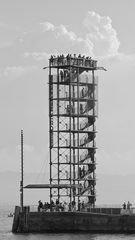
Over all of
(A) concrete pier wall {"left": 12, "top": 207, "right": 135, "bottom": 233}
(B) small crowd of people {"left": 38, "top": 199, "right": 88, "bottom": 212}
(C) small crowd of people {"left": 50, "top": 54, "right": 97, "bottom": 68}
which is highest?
(C) small crowd of people {"left": 50, "top": 54, "right": 97, "bottom": 68}

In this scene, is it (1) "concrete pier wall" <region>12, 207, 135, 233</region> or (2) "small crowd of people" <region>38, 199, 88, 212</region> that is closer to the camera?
(1) "concrete pier wall" <region>12, 207, 135, 233</region>

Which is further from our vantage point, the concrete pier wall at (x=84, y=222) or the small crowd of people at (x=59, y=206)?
the small crowd of people at (x=59, y=206)

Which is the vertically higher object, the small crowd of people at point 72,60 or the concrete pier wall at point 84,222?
the small crowd of people at point 72,60

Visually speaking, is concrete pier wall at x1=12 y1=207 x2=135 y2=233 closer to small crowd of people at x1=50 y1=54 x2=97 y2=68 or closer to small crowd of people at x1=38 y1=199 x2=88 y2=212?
small crowd of people at x1=38 y1=199 x2=88 y2=212

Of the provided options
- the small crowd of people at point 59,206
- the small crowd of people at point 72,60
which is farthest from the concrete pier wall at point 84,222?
the small crowd of people at point 72,60

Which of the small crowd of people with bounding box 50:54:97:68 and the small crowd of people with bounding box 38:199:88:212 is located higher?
the small crowd of people with bounding box 50:54:97:68

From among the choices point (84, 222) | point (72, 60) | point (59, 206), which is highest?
point (72, 60)

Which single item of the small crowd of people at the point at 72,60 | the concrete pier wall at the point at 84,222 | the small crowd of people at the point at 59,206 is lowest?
the concrete pier wall at the point at 84,222

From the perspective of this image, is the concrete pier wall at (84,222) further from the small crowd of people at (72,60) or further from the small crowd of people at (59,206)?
the small crowd of people at (72,60)

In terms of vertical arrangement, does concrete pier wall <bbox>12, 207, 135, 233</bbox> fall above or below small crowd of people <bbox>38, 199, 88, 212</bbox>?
below

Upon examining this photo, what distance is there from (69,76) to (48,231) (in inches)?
834

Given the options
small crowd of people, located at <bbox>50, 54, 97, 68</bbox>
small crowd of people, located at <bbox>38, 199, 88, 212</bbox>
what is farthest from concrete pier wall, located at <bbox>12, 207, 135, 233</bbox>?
small crowd of people, located at <bbox>50, 54, 97, 68</bbox>

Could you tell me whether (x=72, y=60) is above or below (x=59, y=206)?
above

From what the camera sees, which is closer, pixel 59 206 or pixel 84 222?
pixel 84 222
